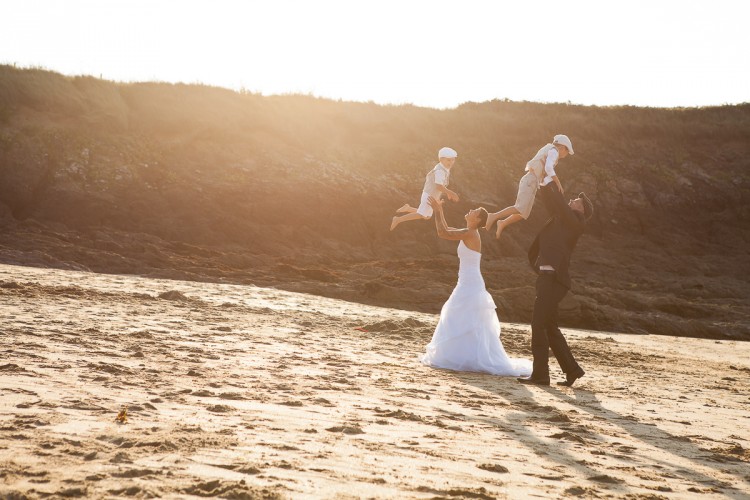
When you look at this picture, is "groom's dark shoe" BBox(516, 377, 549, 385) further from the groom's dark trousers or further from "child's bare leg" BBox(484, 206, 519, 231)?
"child's bare leg" BBox(484, 206, 519, 231)

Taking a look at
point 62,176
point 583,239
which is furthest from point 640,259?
point 62,176

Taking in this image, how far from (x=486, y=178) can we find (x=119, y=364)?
24.9 m

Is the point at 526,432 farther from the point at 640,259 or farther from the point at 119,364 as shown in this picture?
the point at 640,259

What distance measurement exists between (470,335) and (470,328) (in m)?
0.07

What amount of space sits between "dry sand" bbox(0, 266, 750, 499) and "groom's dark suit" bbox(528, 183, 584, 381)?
0.28 m

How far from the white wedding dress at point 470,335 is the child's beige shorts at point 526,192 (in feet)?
2.20

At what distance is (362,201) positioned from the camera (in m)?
26.1

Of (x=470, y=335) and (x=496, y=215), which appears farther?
(x=496, y=215)

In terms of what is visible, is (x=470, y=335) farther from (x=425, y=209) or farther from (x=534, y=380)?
(x=425, y=209)

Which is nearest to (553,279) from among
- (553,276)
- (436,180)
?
(553,276)

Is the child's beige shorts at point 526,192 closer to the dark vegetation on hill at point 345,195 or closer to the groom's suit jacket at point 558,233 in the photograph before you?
the groom's suit jacket at point 558,233

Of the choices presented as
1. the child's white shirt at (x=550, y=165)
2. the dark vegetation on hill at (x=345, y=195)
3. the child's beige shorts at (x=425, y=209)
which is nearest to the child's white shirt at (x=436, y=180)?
the child's beige shorts at (x=425, y=209)

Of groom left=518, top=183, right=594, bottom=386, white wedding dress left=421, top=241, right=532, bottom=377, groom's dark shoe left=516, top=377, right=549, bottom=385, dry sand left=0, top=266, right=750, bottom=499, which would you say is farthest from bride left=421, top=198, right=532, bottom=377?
groom left=518, top=183, right=594, bottom=386

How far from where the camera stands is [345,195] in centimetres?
2617
